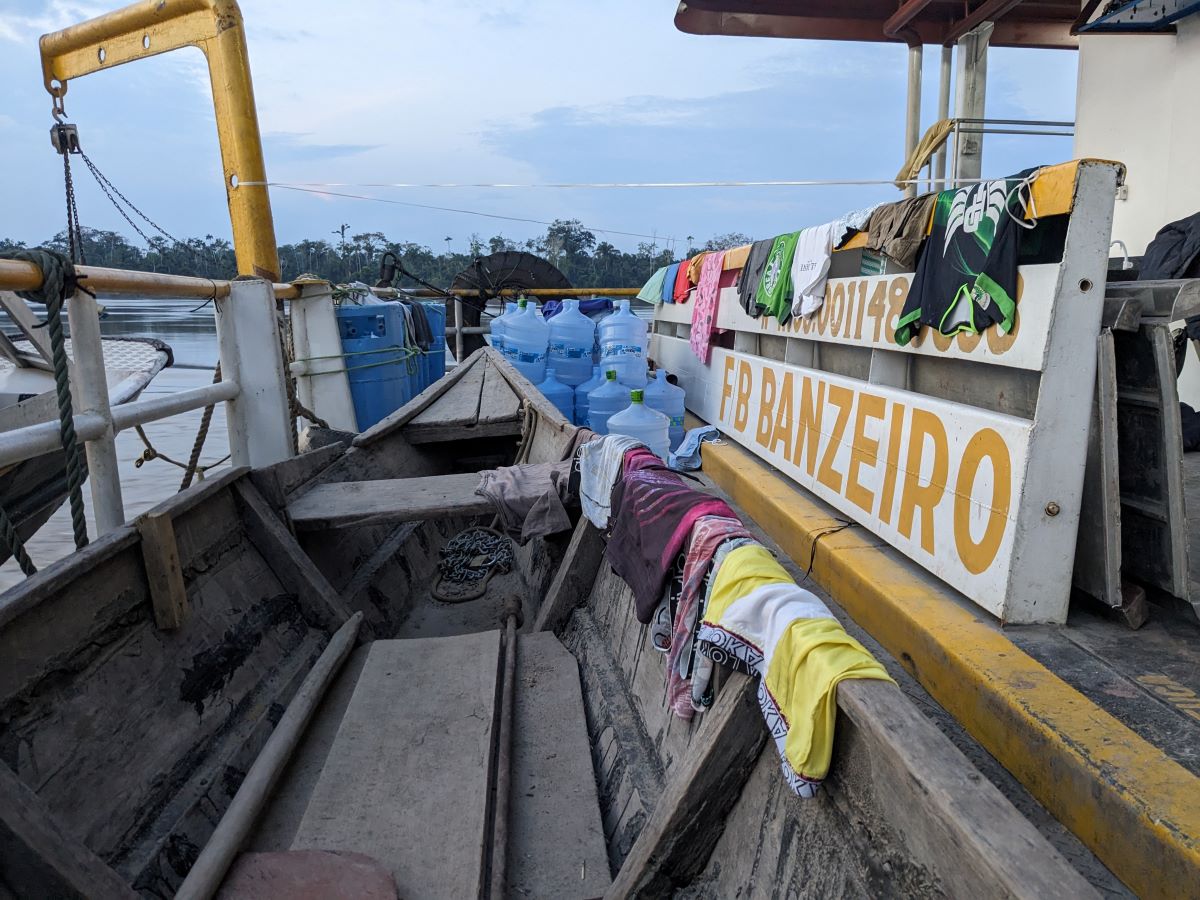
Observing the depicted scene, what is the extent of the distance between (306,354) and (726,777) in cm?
657

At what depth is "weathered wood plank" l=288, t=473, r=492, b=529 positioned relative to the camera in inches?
140

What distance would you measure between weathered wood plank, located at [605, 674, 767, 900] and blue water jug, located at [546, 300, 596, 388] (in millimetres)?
7057

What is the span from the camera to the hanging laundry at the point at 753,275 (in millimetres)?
5613

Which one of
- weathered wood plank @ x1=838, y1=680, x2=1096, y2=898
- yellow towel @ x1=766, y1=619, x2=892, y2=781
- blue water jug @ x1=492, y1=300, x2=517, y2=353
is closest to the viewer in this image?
weathered wood plank @ x1=838, y1=680, x2=1096, y2=898

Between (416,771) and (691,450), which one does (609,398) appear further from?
(416,771)

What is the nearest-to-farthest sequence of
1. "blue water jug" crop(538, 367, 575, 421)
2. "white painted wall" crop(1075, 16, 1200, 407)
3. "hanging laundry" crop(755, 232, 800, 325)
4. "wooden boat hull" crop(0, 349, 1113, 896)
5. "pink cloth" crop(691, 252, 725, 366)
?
1. "wooden boat hull" crop(0, 349, 1113, 896)
2. "hanging laundry" crop(755, 232, 800, 325)
3. "white painted wall" crop(1075, 16, 1200, 407)
4. "pink cloth" crop(691, 252, 725, 366)
5. "blue water jug" crop(538, 367, 575, 421)

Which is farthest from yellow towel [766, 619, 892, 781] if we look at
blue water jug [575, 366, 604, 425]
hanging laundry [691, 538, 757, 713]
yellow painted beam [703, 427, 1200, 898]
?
blue water jug [575, 366, 604, 425]

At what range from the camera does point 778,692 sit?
5.39ft

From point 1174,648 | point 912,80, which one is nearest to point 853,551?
point 1174,648

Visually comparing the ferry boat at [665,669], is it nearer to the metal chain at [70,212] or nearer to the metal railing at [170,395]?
the metal railing at [170,395]

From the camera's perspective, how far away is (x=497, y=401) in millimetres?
6066

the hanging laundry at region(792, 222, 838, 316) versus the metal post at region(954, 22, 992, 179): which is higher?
the metal post at region(954, 22, 992, 179)

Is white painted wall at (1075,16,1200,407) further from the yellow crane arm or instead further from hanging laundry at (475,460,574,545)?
the yellow crane arm

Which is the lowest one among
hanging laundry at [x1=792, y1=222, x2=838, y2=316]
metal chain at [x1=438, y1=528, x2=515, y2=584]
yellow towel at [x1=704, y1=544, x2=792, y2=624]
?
metal chain at [x1=438, y1=528, x2=515, y2=584]
